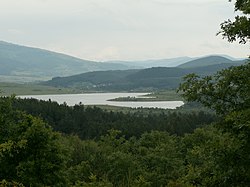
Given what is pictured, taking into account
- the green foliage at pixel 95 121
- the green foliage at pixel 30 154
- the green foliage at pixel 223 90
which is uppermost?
the green foliage at pixel 223 90

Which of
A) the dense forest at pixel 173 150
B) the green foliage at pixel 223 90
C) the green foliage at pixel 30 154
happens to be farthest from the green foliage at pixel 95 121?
the green foliage at pixel 223 90

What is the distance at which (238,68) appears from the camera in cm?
1222

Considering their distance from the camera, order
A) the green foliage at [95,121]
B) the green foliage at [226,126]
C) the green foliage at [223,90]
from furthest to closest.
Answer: the green foliage at [95,121] < the green foliage at [223,90] < the green foliage at [226,126]

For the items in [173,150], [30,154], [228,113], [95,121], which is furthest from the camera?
[95,121]

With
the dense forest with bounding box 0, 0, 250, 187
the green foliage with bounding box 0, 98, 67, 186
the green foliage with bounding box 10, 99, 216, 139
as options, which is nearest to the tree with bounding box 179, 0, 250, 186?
the dense forest with bounding box 0, 0, 250, 187

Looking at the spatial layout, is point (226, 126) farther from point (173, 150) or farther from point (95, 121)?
point (95, 121)

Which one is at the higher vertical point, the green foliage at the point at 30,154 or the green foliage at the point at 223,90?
the green foliage at the point at 223,90

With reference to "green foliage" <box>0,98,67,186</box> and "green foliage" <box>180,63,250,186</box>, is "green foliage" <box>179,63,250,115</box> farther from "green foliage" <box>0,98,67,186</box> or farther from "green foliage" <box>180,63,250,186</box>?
"green foliage" <box>0,98,67,186</box>

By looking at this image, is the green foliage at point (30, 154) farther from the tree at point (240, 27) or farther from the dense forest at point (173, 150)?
the tree at point (240, 27)

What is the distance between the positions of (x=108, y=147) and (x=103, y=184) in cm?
3397

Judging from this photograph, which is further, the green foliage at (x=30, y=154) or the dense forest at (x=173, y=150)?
the green foliage at (x=30, y=154)

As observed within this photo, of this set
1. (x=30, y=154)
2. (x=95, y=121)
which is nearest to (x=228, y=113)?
(x=30, y=154)

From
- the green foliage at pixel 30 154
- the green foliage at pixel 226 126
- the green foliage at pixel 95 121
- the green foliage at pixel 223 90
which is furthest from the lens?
the green foliage at pixel 95 121

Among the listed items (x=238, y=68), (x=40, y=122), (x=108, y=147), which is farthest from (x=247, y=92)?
(x=108, y=147)
